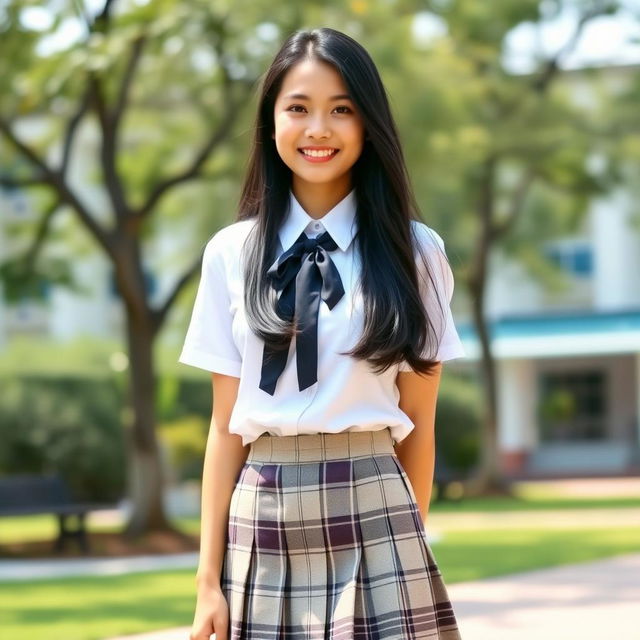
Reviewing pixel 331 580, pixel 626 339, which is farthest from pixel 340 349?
pixel 626 339

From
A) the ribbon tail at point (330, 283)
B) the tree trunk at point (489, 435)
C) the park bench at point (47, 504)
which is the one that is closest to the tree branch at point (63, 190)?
the park bench at point (47, 504)

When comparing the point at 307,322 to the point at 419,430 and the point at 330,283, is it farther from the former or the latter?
the point at 419,430

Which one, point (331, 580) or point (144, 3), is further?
point (144, 3)

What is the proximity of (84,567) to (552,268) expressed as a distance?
14.6 meters

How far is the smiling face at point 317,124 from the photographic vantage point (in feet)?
9.68

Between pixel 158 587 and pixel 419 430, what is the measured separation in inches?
315

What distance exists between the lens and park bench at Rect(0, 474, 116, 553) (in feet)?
46.1

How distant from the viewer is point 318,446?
2.85 m

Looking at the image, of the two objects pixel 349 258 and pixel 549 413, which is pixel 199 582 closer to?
pixel 349 258

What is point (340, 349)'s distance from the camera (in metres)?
2.85

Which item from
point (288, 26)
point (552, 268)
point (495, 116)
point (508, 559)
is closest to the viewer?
point (508, 559)

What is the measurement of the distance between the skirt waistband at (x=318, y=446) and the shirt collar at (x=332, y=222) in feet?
1.37

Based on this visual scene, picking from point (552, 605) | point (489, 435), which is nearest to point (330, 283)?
point (552, 605)

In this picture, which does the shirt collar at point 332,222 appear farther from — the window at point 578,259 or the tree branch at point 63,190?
the window at point 578,259
